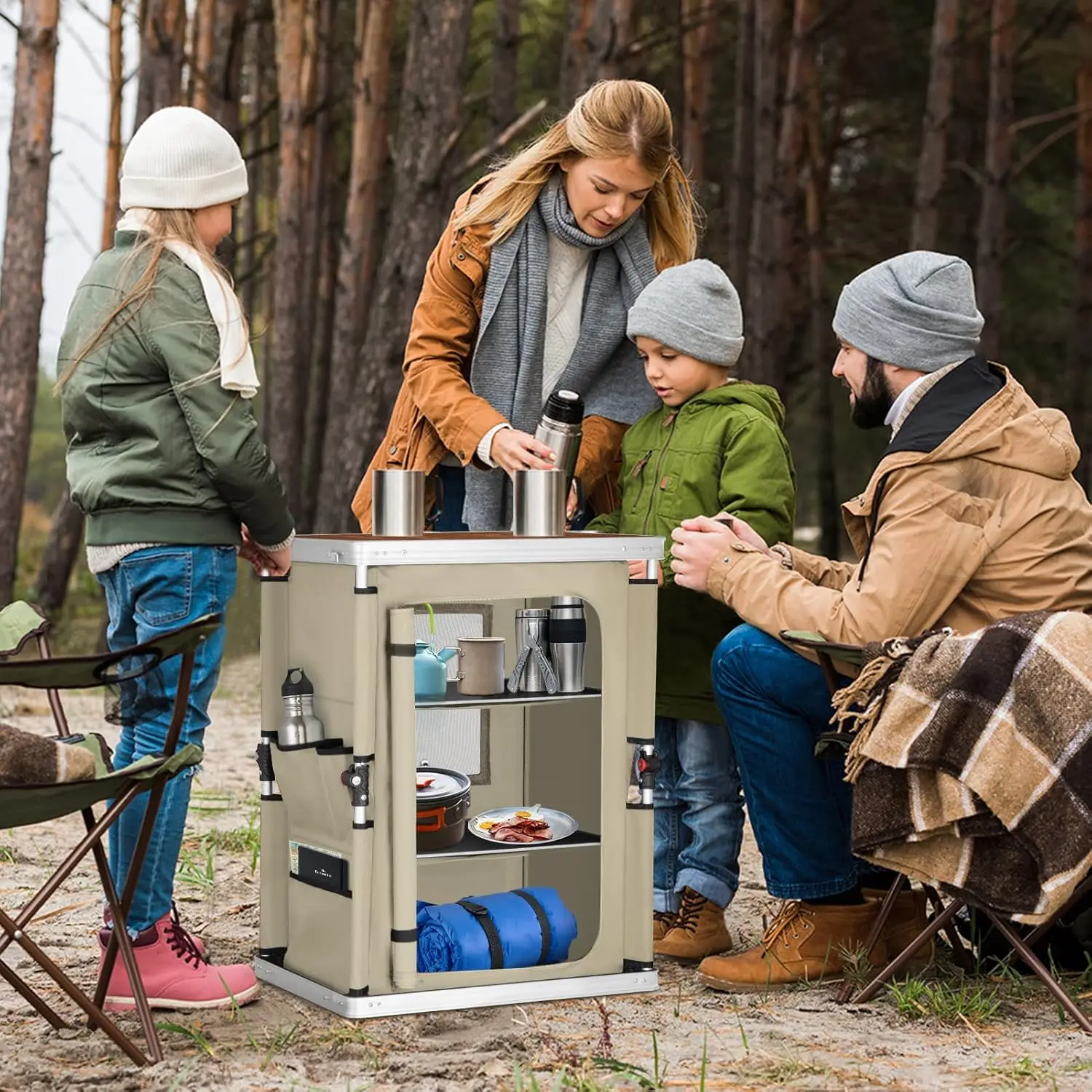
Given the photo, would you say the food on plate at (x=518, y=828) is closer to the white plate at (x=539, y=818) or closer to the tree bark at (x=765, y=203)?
the white plate at (x=539, y=818)

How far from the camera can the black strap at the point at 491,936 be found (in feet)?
11.6

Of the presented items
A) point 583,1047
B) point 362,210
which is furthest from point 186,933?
point 362,210

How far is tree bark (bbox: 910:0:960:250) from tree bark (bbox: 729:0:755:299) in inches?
129

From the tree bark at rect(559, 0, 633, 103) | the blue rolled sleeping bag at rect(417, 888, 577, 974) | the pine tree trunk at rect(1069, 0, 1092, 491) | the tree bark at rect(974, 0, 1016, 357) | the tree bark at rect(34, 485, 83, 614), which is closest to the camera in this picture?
the blue rolled sleeping bag at rect(417, 888, 577, 974)

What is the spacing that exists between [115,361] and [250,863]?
1985mm

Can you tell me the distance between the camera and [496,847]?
11.8ft

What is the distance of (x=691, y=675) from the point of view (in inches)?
158

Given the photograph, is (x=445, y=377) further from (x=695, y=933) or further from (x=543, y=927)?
(x=695, y=933)

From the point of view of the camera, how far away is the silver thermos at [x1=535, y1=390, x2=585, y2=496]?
3.97m

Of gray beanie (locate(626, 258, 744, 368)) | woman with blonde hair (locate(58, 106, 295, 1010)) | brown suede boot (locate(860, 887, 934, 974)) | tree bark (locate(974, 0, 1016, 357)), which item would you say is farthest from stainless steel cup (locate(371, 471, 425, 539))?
tree bark (locate(974, 0, 1016, 357))

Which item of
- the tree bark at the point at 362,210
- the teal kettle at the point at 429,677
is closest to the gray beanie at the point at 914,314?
the teal kettle at the point at 429,677

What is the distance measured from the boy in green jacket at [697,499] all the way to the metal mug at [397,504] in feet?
1.93

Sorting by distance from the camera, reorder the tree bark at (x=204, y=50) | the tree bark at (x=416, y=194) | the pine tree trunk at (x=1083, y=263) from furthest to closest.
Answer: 1. the pine tree trunk at (x=1083, y=263)
2. the tree bark at (x=204, y=50)
3. the tree bark at (x=416, y=194)

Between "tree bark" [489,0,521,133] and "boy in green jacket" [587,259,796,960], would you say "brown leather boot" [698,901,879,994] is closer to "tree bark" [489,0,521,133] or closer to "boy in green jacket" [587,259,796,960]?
"boy in green jacket" [587,259,796,960]
